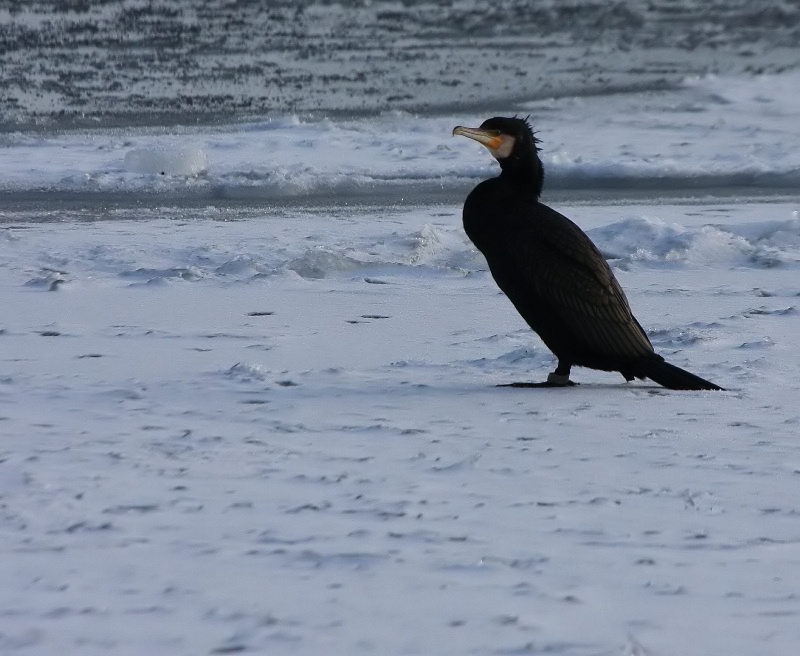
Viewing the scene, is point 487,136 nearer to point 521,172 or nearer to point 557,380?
point 521,172

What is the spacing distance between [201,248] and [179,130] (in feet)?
21.4

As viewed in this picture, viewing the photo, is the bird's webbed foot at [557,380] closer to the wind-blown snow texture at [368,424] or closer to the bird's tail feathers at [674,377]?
the wind-blown snow texture at [368,424]

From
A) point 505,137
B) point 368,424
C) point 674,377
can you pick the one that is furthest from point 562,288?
point 368,424

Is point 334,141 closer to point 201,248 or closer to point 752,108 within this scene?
point 752,108

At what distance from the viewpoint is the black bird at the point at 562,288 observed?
406 cm

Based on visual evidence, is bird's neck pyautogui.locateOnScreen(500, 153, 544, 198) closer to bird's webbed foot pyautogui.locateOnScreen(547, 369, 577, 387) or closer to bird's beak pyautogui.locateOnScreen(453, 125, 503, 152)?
bird's beak pyautogui.locateOnScreen(453, 125, 503, 152)

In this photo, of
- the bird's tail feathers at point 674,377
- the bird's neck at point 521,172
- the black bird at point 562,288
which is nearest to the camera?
the bird's tail feathers at point 674,377

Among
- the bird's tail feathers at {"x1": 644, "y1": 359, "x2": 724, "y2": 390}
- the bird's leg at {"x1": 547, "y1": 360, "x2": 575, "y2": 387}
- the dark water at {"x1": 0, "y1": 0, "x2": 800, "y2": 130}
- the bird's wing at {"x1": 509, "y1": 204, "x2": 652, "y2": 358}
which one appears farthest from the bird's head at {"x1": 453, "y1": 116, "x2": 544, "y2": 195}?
the dark water at {"x1": 0, "y1": 0, "x2": 800, "y2": 130}

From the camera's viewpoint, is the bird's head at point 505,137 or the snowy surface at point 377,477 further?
the bird's head at point 505,137

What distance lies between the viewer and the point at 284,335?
4.73 meters

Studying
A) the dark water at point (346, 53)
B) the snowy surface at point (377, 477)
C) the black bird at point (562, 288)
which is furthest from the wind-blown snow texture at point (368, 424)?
the dark water at point (346, 53)

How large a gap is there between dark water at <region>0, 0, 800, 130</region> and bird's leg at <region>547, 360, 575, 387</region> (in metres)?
9.85

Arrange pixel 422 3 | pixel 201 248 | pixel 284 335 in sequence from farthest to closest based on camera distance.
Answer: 1. pixel 422 3
2. pixel 201 248
3. pixel 284 335

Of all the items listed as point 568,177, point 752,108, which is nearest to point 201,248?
point 568,177
